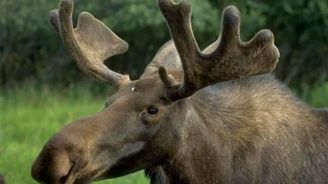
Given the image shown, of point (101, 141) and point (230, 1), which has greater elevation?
point (101, 141)

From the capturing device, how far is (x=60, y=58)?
22.3 meters

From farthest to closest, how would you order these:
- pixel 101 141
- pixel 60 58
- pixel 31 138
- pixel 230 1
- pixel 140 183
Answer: pixel 60 58 → pixel 230 1 → pixel 31 138 → pixel 140 183 → pixel 101 141

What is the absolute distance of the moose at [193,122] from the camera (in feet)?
21.6

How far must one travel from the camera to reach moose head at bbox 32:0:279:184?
645 centimetres

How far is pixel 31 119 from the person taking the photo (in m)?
14.6

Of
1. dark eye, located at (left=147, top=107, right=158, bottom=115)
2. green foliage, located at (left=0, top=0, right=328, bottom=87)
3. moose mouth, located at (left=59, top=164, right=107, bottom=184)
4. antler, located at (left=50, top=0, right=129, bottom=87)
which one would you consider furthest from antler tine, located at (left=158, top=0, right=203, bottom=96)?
green foliage, located at (left=0, top=0, right=328, bottom=87)

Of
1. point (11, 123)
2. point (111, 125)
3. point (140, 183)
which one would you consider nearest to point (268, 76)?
point (111, 125)

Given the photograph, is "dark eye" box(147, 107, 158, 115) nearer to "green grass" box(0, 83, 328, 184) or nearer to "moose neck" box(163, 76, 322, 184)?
"moose neck" box(163, 76, 322, 184)

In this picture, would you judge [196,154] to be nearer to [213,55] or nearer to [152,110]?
[152,110]

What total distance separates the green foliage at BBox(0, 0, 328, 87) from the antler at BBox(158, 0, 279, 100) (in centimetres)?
1303

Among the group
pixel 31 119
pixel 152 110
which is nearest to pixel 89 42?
pixel 152 110

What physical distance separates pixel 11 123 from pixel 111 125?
7891 millimetres

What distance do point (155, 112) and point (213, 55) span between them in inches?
18.5

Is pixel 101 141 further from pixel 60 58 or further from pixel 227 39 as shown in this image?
pixel 60 58
